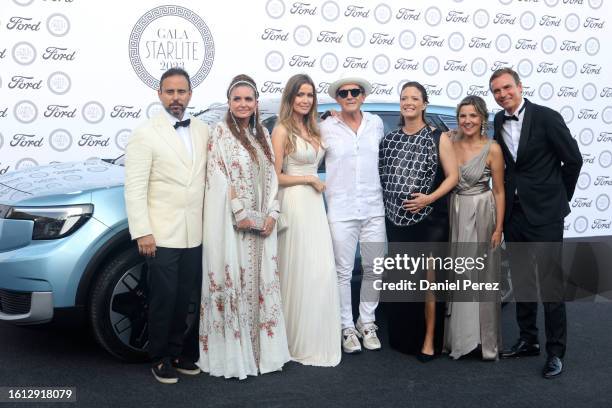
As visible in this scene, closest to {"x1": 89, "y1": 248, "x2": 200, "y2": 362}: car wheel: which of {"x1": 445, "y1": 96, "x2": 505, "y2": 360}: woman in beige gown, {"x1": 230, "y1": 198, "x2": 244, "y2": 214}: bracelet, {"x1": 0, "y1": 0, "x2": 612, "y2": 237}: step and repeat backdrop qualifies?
{"x1": 230, "y1": 198, "x2": 244, "y2": 214}: bracelet

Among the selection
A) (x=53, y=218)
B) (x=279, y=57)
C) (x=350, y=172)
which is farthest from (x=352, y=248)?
(x=279, y=57)

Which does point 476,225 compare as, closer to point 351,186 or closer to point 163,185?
point 351,186

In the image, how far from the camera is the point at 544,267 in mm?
3678

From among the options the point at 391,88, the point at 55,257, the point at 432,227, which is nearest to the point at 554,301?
the point at 432,227

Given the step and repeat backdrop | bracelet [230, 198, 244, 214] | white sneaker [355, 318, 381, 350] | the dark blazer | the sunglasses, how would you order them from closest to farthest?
bracelet [230, 198, 244, 214]
the dark blazer
the sunglasses
white sneaker [355, 318, 381, 350]
the step and repeat backdrop

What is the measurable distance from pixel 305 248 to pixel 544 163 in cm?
153

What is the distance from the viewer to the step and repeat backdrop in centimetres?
557

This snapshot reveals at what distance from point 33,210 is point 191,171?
92cm

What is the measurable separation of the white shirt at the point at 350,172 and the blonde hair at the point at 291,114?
0.39 feet

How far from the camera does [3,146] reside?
5.55 m

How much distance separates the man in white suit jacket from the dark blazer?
6.29 feet

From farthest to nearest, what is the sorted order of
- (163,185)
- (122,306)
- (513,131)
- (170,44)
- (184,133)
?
(170,44) < (513,131) < (122,306) < (184,133) < (163,185)

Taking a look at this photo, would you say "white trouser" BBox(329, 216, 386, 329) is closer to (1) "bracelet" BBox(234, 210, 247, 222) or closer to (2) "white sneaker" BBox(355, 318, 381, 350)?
(2) "white sneaker" BBox(355, 318, 381, 350)

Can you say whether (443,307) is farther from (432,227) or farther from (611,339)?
(611,339)
